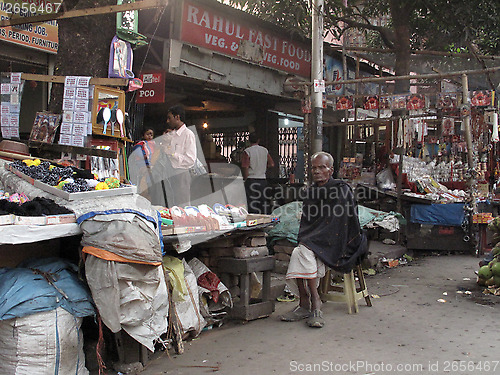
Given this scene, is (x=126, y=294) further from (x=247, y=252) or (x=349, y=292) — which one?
(x=349, y=292)

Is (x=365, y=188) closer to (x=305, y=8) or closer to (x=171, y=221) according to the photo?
(x=305, y=8)

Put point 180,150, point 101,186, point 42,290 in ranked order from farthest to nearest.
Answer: point 180,150, point 101,186, point 42,290

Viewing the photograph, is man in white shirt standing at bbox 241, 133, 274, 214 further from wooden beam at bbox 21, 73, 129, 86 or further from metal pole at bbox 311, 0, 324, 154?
wooden beam at bbox 21, 73, 129, 86

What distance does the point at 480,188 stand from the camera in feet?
33.3

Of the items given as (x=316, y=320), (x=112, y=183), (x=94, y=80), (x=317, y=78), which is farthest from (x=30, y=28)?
(x=316, y=320)

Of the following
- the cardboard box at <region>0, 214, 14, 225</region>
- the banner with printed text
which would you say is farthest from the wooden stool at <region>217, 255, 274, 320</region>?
the banner with printed text

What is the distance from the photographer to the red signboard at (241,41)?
27.9 ft

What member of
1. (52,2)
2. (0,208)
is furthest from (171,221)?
(52,2)

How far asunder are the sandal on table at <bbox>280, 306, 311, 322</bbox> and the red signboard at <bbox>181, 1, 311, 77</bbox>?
200 inches

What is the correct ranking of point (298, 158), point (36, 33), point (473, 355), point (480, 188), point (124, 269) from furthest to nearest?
point (298, 158)
point (480, 188)
point (36, 33)
point (473, 355)
point (124, 269)

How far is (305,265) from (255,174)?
4.09 m

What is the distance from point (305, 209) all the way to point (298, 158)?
8402 mm

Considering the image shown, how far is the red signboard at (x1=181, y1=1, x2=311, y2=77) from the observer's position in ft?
27.9

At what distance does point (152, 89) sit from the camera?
8.05 metres
